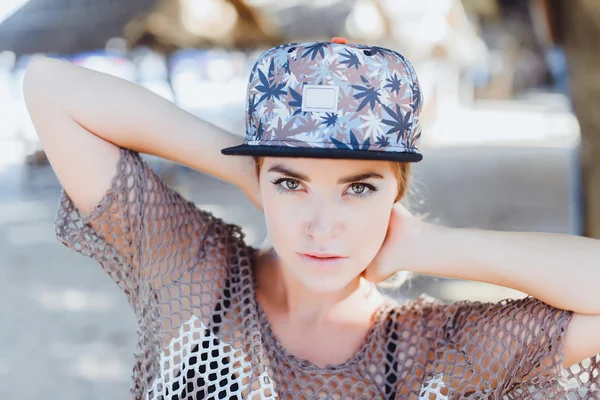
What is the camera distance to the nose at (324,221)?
3.73ft

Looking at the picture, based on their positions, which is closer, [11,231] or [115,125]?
[115,125]

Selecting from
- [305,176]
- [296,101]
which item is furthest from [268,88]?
[305,176]

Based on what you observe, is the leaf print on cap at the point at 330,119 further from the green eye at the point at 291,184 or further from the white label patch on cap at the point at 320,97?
the green eye at the point at 291,184

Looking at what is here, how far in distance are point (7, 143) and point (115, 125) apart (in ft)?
30.6

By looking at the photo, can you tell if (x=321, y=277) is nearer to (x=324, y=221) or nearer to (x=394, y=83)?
(x=324, y=221)

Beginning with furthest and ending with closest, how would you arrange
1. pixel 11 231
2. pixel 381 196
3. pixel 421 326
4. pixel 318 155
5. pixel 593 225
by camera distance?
pixel 11 231
pixel 593 225
pixel 421 326
pixel 381 196
pixel 318 155

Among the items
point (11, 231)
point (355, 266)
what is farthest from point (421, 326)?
point (11, 231)

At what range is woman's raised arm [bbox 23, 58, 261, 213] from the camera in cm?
124

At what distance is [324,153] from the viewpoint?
107 centimetres

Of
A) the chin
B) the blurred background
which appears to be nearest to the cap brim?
the chin

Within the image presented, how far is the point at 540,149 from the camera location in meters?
10.1

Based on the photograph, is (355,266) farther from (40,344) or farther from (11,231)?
(11,231)

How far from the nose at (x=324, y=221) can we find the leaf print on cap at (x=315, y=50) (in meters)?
0.25

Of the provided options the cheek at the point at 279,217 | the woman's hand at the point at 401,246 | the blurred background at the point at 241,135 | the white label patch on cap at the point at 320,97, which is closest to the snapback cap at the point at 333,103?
the white label patch on cap at the point at 320,97
